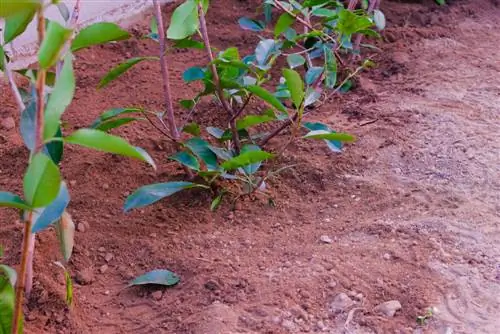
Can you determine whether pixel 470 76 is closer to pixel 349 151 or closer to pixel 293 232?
pixel 349 151

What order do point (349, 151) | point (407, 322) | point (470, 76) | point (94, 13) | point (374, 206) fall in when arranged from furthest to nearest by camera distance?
point (94, 13)
point (470, 76)
point (349, 151)
point (374, 206)
point (407, 322)

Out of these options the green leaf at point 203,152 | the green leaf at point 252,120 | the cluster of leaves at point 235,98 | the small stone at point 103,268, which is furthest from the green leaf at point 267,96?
the small stone at point 103,268

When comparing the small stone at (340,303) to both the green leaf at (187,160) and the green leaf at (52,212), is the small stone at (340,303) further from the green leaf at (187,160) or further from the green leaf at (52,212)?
the green leaf at (52,212)

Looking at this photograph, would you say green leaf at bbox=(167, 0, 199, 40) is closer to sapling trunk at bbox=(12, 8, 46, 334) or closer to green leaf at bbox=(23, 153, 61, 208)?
sapling trunk at bbox=(12, 8, 46, 334)

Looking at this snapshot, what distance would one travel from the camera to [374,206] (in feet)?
6.26

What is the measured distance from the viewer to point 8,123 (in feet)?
7.52

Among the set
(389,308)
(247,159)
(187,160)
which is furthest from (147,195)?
(389,308)

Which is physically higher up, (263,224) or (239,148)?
(239,148)

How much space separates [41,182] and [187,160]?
85cm

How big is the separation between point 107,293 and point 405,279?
729 mm

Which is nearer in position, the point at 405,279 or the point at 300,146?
the point at 405,279

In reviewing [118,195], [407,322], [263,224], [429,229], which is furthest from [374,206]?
[118,195]

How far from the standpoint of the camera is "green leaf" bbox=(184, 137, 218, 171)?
181cm

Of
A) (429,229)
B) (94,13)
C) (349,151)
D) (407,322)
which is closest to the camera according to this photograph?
(407,322)
